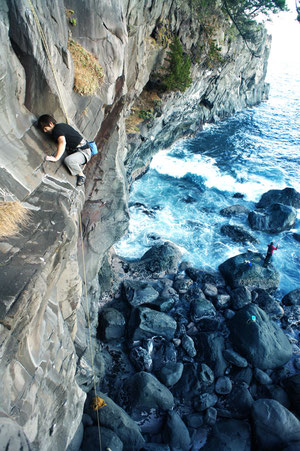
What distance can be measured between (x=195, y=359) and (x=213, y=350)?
0.89 meters

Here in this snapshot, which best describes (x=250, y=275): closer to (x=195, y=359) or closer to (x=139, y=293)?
(x=195, y=359)

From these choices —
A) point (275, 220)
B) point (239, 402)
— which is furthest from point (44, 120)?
point (275, 220)

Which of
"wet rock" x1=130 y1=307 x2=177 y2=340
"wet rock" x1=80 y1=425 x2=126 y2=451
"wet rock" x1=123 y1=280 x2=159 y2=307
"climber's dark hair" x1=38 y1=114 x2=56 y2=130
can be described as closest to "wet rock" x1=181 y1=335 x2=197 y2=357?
"wet rock" x1=130 y1=307 x2=177 y2=340

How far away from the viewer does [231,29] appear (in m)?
26.4

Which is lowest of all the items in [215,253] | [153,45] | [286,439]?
[215,253]

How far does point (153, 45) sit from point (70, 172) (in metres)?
14.9

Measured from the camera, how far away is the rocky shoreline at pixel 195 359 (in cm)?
896

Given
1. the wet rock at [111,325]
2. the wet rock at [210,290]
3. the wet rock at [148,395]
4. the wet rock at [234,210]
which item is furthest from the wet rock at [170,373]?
the wet rock at [234,210]

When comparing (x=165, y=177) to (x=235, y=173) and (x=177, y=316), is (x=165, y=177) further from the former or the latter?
(x=177, y=316)

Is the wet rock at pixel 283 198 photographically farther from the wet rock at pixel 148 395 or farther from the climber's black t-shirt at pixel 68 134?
the climber's black t-shirt at pixel 68 134

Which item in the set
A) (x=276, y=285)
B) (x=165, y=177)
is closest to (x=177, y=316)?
(x=276, y=285)

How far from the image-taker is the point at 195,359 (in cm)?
1178

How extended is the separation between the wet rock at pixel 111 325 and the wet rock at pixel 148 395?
2398 mm

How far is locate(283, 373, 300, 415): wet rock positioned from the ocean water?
5.83m
